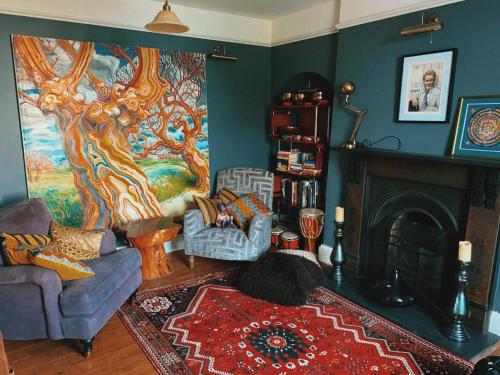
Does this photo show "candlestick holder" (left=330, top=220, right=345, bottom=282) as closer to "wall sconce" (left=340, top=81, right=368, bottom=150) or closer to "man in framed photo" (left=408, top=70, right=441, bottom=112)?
"wall sconce" (left=340, top=81, right=368, bottom=150)

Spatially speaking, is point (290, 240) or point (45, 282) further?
point (290, 240)

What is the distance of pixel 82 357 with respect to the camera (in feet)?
7.67

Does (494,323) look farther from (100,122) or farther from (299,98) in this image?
(100,122)

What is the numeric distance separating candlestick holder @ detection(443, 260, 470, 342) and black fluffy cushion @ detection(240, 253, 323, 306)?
40.8 inches

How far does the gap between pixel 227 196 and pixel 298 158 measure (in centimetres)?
96

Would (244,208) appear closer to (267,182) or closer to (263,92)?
(267,182)

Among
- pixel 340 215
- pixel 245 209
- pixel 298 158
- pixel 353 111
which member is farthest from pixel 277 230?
pixel 353 111

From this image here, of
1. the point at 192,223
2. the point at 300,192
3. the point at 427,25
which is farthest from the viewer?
the point at 300,192

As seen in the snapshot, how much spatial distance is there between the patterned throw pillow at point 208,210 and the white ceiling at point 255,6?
1973 millimetres

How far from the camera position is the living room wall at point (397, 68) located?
2.44 metres

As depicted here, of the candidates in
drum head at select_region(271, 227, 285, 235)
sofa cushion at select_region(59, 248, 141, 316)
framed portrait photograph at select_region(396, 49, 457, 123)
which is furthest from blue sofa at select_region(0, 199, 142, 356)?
framed portrait photograph at select_region(396, 49, 457, 123)

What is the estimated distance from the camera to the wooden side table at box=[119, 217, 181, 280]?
3324 millimetres

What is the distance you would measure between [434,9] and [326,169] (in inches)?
70.9

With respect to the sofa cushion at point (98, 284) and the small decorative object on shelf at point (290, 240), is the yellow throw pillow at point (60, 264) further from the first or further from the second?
the small decorative object on shelf at point (290, 240)
